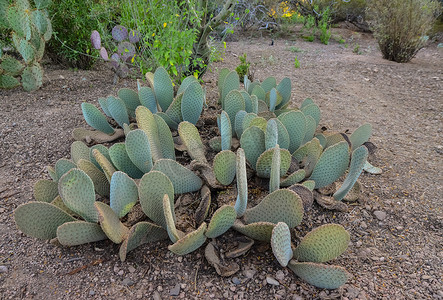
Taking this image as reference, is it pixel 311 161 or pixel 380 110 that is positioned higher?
pixel 311 161

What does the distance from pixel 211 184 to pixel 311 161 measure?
574mm

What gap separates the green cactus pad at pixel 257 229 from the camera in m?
1.28

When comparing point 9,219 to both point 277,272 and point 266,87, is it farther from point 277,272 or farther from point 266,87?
point 266,87

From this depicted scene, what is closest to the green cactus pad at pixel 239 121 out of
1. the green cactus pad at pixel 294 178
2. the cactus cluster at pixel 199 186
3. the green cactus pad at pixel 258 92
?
the cactus cluster at pixel 199 186

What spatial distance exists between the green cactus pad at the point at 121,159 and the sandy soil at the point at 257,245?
40 cm

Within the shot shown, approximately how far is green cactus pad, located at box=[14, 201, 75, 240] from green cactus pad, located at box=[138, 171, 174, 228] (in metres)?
0.34

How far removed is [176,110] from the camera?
2.17 m

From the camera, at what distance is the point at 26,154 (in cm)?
219

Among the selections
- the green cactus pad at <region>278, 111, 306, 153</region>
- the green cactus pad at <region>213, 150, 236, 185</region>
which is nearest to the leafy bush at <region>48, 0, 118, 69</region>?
the green cactus pad at <region>278, 111, 306, 153</region>

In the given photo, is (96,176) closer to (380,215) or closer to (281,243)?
(281,243)

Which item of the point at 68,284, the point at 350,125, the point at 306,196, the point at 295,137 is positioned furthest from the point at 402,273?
the point at 350,125

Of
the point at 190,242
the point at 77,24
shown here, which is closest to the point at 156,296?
the point at 190,242

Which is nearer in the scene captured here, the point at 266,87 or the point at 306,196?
the point at 306,196

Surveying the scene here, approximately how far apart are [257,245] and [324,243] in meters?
0.30
